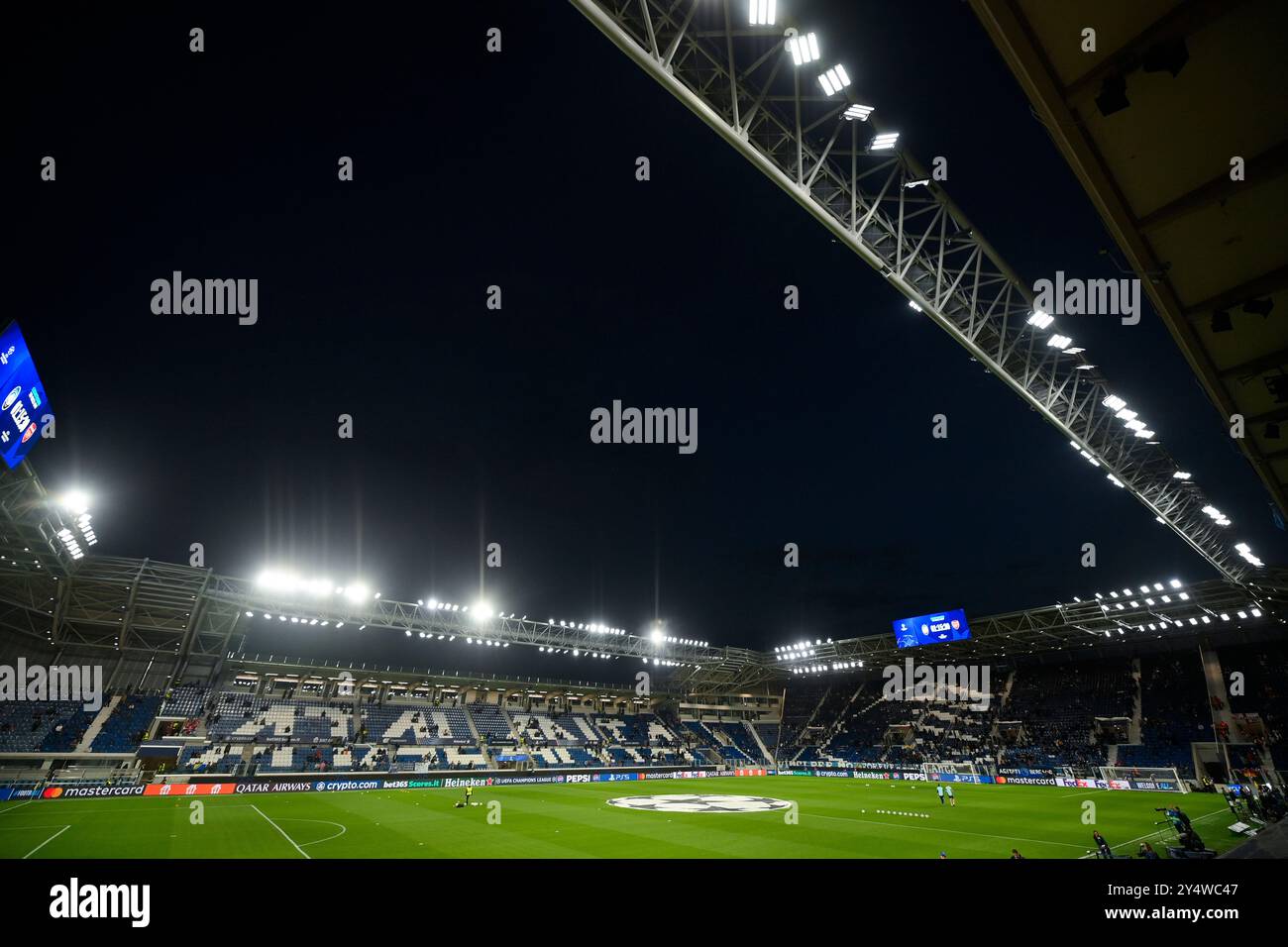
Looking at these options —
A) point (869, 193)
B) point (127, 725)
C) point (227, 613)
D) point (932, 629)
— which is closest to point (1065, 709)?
point (932, 629)

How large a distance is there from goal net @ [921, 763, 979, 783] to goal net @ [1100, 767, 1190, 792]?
8.32m

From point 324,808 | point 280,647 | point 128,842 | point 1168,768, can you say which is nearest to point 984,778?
point 1168,768

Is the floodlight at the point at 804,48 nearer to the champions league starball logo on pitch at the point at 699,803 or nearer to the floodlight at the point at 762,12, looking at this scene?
the floodlight at the point at 762,12

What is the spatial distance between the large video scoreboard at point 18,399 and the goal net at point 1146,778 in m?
54.8

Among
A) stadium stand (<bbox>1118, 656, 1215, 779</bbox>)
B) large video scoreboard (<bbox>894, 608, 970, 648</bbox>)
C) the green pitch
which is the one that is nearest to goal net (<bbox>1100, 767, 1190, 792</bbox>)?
stadium stand (<bbox>1118, 656, 1215, 779</bbox>)

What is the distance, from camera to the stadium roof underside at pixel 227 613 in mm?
29453

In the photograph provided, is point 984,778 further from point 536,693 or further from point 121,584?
point 121,584

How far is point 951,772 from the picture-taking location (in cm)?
4544

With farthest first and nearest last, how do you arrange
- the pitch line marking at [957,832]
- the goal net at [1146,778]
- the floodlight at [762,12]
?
the goal net at [1146,778] → the pitch line marking at [957,832] → the floodlight at [762,12]

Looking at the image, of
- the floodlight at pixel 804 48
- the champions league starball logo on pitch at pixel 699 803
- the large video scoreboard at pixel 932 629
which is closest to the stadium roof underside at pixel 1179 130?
the floodlight at pixel 804 48

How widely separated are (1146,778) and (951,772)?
12.2 meters

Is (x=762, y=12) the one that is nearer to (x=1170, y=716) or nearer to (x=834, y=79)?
(x=834, y=79)
